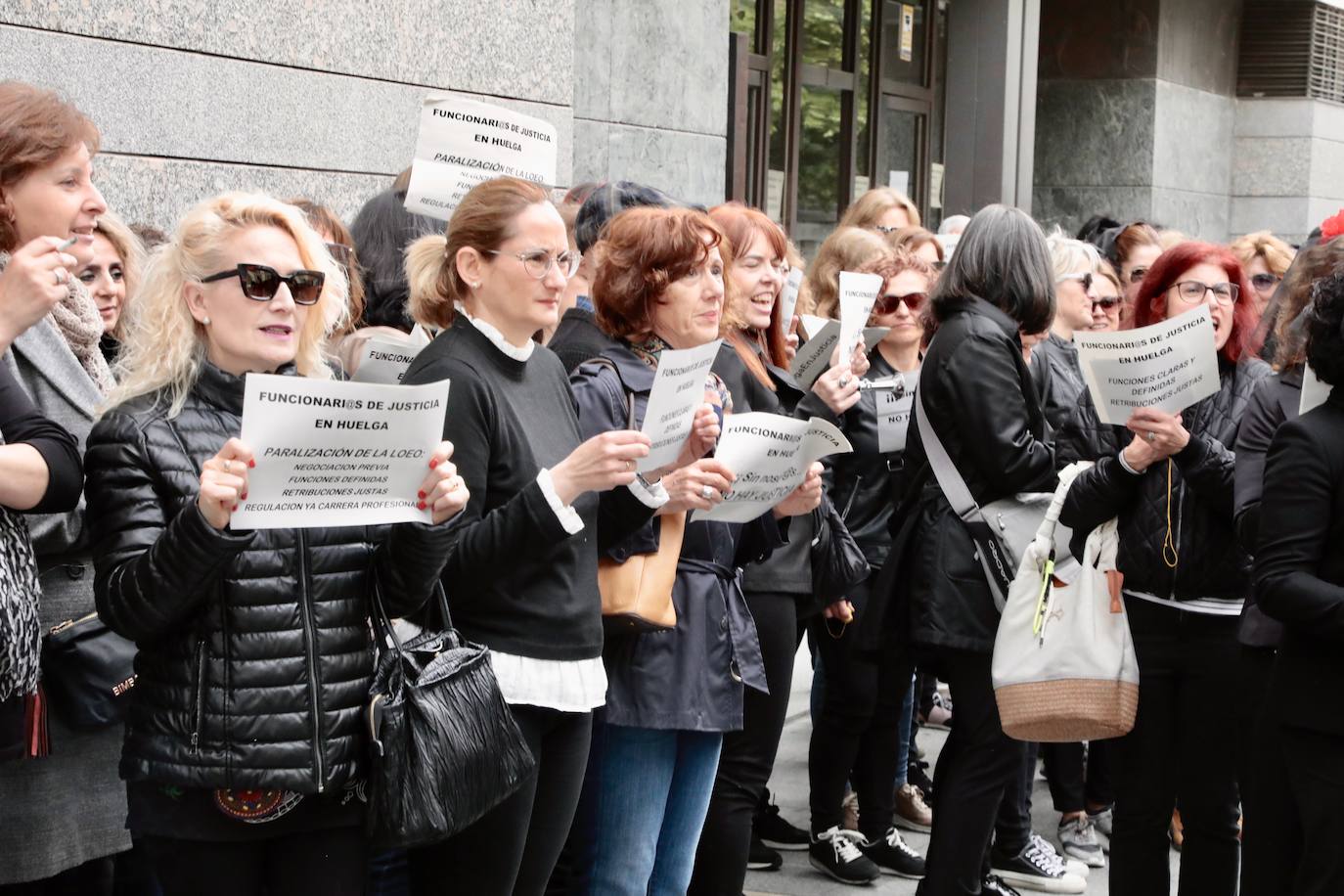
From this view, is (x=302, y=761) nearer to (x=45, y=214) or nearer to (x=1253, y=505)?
(x=45, y=214)

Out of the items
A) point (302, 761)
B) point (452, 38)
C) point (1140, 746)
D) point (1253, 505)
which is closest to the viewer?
point (302, 761)

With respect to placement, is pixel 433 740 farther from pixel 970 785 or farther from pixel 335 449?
Result: pixel 970 785

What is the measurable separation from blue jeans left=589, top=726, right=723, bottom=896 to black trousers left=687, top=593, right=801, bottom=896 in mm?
364

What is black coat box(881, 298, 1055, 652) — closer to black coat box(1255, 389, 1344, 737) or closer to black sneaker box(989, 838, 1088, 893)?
black coat box(1255, 389, 1344, 737)

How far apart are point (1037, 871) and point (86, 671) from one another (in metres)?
3.53

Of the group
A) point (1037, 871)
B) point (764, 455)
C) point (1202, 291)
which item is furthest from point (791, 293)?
point (764, 455)

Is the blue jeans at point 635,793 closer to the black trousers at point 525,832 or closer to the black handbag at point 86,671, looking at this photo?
the black trousers at point 525,832

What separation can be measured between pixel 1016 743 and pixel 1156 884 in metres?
0.52

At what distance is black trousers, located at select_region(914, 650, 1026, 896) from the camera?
15.4 feet

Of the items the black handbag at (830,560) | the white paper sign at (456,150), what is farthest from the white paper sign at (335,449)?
the black handbag at (830,560)

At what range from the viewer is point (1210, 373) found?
4.25m

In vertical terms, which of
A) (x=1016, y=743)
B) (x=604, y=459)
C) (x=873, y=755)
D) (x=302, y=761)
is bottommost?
(x=873, y=755)

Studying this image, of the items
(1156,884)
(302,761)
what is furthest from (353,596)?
(1156,884)

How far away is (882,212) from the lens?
728 centimetres
